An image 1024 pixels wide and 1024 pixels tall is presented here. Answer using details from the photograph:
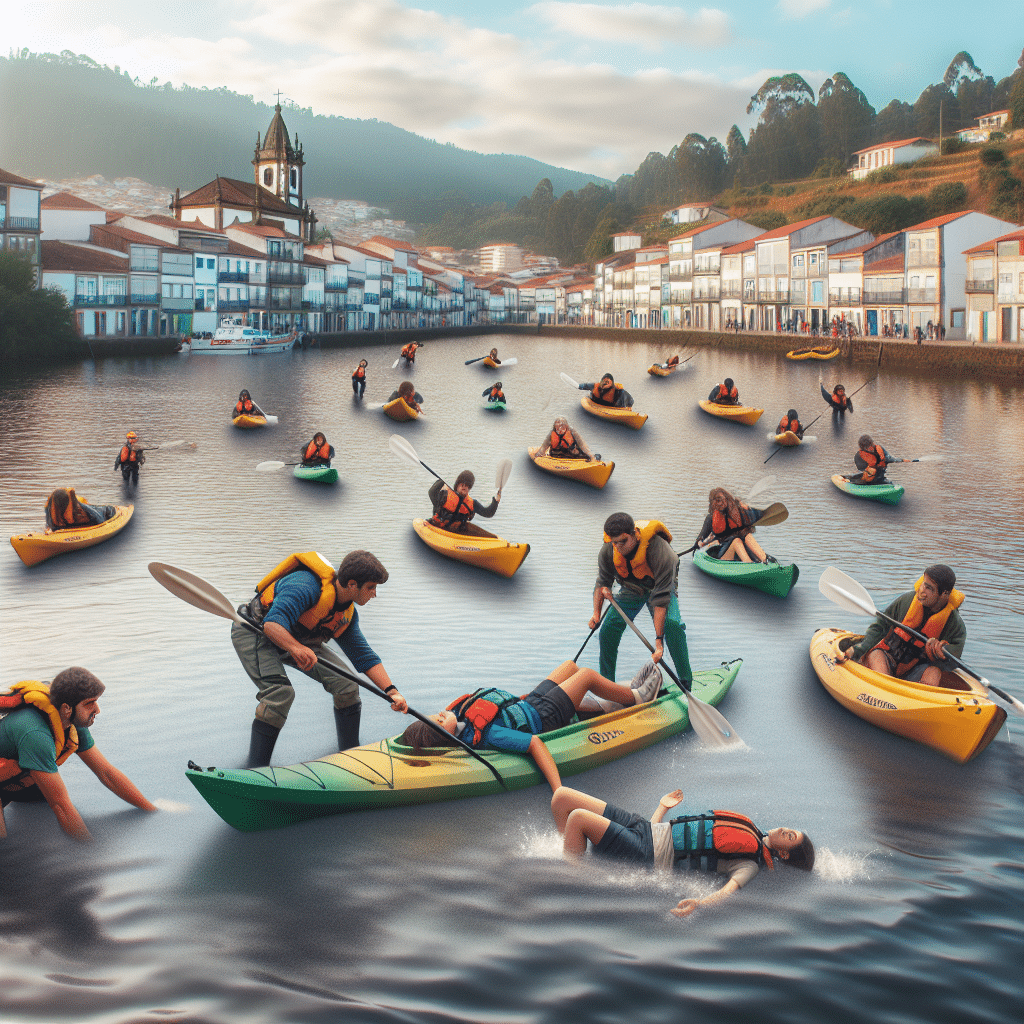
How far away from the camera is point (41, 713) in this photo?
6621mm

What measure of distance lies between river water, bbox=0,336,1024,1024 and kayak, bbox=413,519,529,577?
22 centimetres

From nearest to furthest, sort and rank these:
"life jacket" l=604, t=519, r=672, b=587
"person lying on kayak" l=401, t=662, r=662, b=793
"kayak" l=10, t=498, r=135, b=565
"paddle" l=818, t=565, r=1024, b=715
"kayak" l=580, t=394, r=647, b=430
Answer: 1. "person lying on kayak" l=401, t=662, r=662, b=793
2. "life jacket" l=604, t=519, r=672, b=587
3. "paddle" l=818, t=565, r=1024, b=715
4. "kayak" l=10, t=498, r=135, b=565
5. "kayak" l=580, t=394, r=647, b=430

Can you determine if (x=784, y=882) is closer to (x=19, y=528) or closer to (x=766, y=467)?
(x=19, y=528)

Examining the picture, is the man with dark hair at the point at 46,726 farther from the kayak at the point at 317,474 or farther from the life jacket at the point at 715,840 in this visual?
the kayak at the point at 317,474

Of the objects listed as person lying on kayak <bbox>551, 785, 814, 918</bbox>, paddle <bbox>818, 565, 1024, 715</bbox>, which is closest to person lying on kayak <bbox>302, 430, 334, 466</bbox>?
paddle <bbox>818, 565, 1024, 715</bbox>

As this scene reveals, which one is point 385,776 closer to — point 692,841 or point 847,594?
point 692,841

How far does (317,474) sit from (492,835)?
1584 cm

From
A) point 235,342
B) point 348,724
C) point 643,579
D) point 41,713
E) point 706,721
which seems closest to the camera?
point 41,713

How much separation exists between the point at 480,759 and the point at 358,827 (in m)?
1.02

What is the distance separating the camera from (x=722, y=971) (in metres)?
6.13

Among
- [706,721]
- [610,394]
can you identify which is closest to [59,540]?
[706,721]

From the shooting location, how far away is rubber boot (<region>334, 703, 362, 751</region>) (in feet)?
28.2

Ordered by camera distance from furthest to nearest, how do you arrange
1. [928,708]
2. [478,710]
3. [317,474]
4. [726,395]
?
1. [726,395]
2. [317,474]
3. [928,708]
4. [478,710]

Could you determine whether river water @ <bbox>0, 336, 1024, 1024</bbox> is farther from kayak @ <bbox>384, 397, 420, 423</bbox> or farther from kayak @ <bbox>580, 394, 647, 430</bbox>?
kayak @ <bbox>384, 397, 420, 423</bbox>
